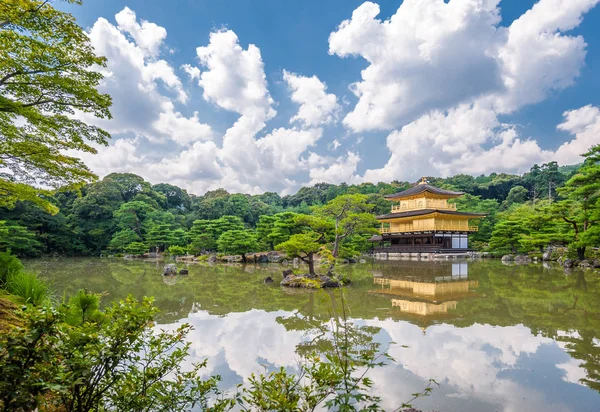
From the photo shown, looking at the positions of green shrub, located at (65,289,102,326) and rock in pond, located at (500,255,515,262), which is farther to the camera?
rock in pond, located at (500,255,515,262)

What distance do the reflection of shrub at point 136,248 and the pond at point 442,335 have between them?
1572 cm

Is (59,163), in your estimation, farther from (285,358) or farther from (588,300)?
(588,300)

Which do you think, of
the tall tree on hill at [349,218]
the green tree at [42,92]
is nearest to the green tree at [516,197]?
the tall tree on hill at [349,218]

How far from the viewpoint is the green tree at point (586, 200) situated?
12945 mm

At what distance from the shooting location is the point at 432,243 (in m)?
24.2

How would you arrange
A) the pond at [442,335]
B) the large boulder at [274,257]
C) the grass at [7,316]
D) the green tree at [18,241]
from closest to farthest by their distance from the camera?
the grass at [7,316] → the pond at [442,335] → the green tree at [18,241] → the large boulder at [274,257]

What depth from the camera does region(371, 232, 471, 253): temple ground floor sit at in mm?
23609

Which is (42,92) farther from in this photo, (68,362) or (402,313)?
(402,313)

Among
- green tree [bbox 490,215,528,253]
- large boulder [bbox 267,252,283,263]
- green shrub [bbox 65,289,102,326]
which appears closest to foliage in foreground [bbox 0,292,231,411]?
green shrub [bbox 65,289,102,326]

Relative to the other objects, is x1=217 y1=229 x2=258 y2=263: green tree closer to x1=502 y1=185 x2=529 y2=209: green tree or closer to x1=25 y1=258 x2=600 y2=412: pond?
x1=25 y1=258 x2=600 y2=412: pond

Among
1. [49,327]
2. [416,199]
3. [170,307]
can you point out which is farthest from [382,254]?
[49,327]

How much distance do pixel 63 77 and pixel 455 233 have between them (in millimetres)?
25487

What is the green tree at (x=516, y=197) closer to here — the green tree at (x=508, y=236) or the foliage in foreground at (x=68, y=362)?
the green tree at (x=508, y=236)

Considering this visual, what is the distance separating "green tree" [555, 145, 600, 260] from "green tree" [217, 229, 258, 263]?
53.4 feet
